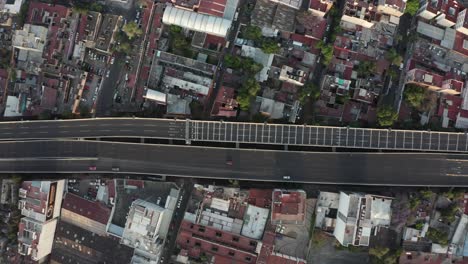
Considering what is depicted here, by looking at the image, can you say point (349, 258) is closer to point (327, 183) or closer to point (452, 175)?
point (327, 183)

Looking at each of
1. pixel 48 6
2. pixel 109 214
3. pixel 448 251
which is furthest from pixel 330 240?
pixel 48 6

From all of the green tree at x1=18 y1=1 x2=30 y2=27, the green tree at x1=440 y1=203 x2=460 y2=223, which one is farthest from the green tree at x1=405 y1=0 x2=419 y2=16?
the green tree at x1=18 y1=1 x2=30 y2=27

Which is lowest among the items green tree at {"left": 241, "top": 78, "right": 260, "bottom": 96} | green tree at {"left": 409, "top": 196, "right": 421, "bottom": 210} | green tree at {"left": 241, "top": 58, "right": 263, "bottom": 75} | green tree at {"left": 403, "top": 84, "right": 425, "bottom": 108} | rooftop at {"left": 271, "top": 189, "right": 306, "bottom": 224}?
rooftop at {"left": 271, "top": 189, "right": 306, "bottom": 224}

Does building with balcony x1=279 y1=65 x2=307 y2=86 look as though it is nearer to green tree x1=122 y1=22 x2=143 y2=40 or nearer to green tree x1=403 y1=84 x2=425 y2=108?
green tree x1=403 y1=84 x2=425 y2=108

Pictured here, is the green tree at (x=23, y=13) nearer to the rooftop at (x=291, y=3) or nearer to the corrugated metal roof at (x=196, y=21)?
the corrugated metal roof at (x=196, y=21)

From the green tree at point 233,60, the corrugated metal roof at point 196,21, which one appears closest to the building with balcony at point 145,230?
the green tree at point 233,60

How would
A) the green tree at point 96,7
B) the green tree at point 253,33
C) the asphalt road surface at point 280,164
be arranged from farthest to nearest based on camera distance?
the green tree at point 96,7 → the green tree at point 253,33 → the asphalt road surface at point 280,164

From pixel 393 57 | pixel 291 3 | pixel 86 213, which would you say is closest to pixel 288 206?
pixel 393 57
